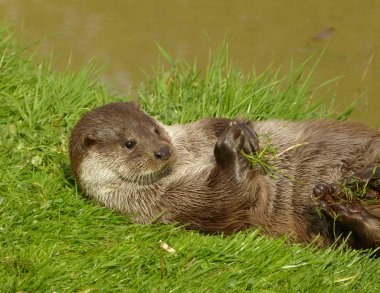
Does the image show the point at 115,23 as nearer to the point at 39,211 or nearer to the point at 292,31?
the point at 292,31

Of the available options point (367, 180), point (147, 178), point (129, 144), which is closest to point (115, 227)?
point (147, 178)

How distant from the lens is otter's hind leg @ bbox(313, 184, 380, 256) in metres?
4.40

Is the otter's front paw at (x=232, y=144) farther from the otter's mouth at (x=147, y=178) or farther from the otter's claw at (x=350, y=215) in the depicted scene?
the otter's claw at (x=350, y=215)

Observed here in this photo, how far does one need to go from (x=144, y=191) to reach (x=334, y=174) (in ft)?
3.67

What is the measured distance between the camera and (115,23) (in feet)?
26.2

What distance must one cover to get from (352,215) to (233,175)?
70cm

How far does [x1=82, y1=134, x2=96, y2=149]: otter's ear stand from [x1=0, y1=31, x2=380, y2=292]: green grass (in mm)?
309

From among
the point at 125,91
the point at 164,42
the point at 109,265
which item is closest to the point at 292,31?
the point at 164,42

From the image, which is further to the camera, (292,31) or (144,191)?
(292,31)

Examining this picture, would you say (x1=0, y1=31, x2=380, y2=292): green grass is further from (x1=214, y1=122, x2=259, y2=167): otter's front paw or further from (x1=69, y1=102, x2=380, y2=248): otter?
(x1=214, y1=122, x2=259, y2=167): otter's front paw

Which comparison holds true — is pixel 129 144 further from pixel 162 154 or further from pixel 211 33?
pixel 211 33

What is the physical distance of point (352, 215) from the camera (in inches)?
173

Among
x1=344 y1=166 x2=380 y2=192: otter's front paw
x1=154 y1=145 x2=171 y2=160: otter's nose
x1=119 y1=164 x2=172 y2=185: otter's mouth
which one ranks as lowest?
x1=119 y1=164 x2=172 y2=185: otter's mouth

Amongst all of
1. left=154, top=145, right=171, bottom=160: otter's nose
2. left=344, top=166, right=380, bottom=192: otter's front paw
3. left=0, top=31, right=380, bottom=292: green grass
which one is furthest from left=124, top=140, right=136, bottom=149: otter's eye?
left=344, top=166, right=380, bottom=192: otter's front paw
